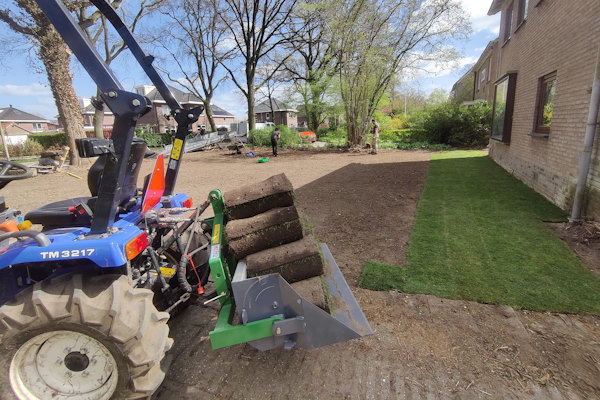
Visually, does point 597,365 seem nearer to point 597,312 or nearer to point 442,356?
point 597,312

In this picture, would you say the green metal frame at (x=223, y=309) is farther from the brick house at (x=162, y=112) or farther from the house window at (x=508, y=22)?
the brick house at (x=162, y=112)

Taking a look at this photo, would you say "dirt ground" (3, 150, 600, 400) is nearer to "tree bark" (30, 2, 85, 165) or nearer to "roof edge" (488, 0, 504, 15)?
"tree bark" (30, 2, 85, 165)

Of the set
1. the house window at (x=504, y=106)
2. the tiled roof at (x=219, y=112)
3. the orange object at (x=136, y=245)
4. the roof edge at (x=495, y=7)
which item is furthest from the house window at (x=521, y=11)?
the tiled roof at (x=219, y=112)

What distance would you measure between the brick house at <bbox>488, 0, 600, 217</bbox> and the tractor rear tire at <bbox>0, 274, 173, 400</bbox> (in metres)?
6.08

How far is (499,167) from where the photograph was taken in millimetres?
10578

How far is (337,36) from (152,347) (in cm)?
1698

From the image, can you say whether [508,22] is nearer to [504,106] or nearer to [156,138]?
[504,106]

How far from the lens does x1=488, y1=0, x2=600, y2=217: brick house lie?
5258 millimetres

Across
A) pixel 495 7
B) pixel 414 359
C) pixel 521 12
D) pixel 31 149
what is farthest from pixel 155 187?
pixel 31 149

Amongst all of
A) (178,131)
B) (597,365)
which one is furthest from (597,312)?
(178,131)

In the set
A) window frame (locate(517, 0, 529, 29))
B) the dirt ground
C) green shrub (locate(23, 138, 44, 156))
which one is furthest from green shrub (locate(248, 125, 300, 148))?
the dirt ground

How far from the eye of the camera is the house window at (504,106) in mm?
9398

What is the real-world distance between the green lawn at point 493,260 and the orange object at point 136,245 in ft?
7.90

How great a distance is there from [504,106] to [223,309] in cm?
1111
